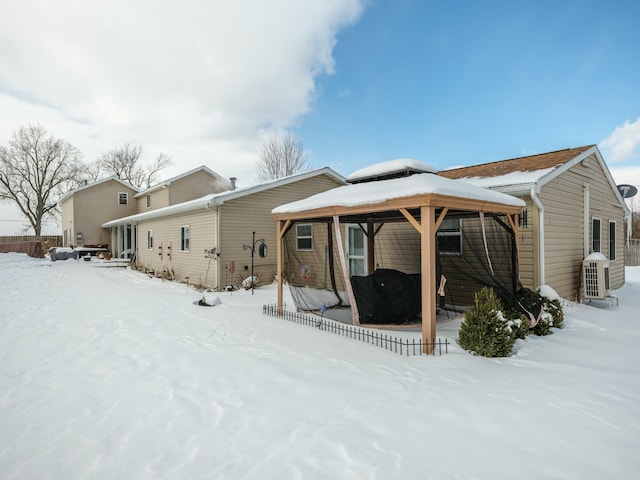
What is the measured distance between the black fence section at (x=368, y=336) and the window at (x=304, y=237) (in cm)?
435

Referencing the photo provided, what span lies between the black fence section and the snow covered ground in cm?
21

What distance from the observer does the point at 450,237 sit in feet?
26.9

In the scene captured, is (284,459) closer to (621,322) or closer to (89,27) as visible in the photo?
(621,322)

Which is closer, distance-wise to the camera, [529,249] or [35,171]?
[529,249]

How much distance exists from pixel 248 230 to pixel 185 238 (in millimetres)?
2905

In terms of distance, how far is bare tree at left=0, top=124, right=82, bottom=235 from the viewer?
3322 cm

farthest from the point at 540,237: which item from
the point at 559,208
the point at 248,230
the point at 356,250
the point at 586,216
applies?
the point at 248,230

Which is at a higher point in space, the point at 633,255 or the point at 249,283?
the point at 633,255

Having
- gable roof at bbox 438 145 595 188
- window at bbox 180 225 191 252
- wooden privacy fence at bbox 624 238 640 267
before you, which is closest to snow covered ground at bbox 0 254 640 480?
gable roof at bbox 438 145 595 188

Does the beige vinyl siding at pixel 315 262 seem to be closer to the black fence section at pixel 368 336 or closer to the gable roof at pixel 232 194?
the black fence section at pixel 368 336

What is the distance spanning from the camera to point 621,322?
6.52 m

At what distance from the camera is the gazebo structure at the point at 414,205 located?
465 cm

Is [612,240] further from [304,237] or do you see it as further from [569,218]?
[304,237]

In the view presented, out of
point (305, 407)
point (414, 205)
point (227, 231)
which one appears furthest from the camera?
point (227, 231)
